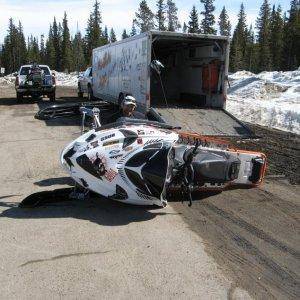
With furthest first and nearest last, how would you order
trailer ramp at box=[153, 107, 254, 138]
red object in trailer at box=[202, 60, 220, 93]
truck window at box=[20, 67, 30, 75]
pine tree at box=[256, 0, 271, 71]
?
pine tree at box=[256, 0, 271, 71] → truck window at box=[20, 67, 30, 75] → red object in trailer at box=[202, 60, 220, 93] → trailer ramp at box=[153, 107, 254, 138]

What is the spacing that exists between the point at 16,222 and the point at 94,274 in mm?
1852

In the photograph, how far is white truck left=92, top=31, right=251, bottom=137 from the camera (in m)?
13.3

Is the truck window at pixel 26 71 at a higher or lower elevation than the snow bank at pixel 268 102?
higher

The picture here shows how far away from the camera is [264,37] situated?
93.6m

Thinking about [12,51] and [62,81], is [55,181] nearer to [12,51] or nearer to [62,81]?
[62,81]

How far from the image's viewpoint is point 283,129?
16219 mm

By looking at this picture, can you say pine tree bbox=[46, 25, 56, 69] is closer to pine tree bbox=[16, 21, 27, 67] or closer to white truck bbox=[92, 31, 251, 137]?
pine tree bbox=[16, 21, 27, 67]

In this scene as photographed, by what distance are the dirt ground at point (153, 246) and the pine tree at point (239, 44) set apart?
79.2 metres

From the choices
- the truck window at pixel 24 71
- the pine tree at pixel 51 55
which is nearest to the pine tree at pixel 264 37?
the pine tree at pixel 51 55

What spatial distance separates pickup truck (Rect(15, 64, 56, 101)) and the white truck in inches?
219

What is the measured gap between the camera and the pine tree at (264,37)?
88.5 metres

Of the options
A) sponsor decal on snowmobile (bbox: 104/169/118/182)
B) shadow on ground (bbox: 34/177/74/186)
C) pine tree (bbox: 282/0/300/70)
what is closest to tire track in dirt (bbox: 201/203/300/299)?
sponsor decal on snowmobile (bbox: 104/169/118/182)

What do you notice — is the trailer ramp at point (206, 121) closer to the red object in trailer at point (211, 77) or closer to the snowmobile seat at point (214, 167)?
the red object in trailer at point (211, 77)

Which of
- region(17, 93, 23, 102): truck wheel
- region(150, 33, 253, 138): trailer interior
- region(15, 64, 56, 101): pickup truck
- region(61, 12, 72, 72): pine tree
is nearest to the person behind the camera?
region(150, 33, 253, 138): trailer interior
